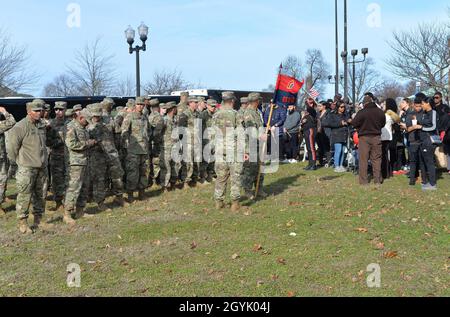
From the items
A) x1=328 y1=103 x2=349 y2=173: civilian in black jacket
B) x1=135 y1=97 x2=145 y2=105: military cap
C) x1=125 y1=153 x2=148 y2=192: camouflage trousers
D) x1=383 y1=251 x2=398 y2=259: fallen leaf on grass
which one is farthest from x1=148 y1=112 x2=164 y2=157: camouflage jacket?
x1=383 y1=251 x2=398 y2=259: fallen leaf on grass

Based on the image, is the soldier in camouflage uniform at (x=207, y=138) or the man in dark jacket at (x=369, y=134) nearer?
the man in dark jacket at (x=369, y=134)

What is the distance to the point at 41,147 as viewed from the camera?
9.09 metres

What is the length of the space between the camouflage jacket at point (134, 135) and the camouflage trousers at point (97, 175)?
0.82 metres

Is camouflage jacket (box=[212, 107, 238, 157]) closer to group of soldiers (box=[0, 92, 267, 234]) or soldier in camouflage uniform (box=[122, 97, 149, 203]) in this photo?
group of soldiers (box=[0, 92, 267, 234])

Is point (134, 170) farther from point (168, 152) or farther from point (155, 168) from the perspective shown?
point (155, 168)

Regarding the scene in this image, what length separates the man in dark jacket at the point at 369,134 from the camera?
471 inches

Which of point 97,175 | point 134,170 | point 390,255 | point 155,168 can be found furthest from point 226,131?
point 390,255

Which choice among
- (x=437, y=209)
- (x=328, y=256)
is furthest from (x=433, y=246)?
(x=437, y=209)

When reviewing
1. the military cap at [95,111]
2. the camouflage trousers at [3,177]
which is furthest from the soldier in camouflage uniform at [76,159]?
the camouflage trousers at [3,177]

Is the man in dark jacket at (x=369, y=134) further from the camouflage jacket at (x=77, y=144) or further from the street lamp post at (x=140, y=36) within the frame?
the street lamp post at (x=140, y=36)

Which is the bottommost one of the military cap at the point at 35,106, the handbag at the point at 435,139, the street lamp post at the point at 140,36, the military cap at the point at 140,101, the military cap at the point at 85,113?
the handbag at the point at 435,139

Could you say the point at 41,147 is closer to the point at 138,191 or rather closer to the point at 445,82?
the point at 138,191

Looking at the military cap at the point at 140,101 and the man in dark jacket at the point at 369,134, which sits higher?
the military cap at the point at 140,101

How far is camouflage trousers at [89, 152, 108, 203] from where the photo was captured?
34.8 ft
